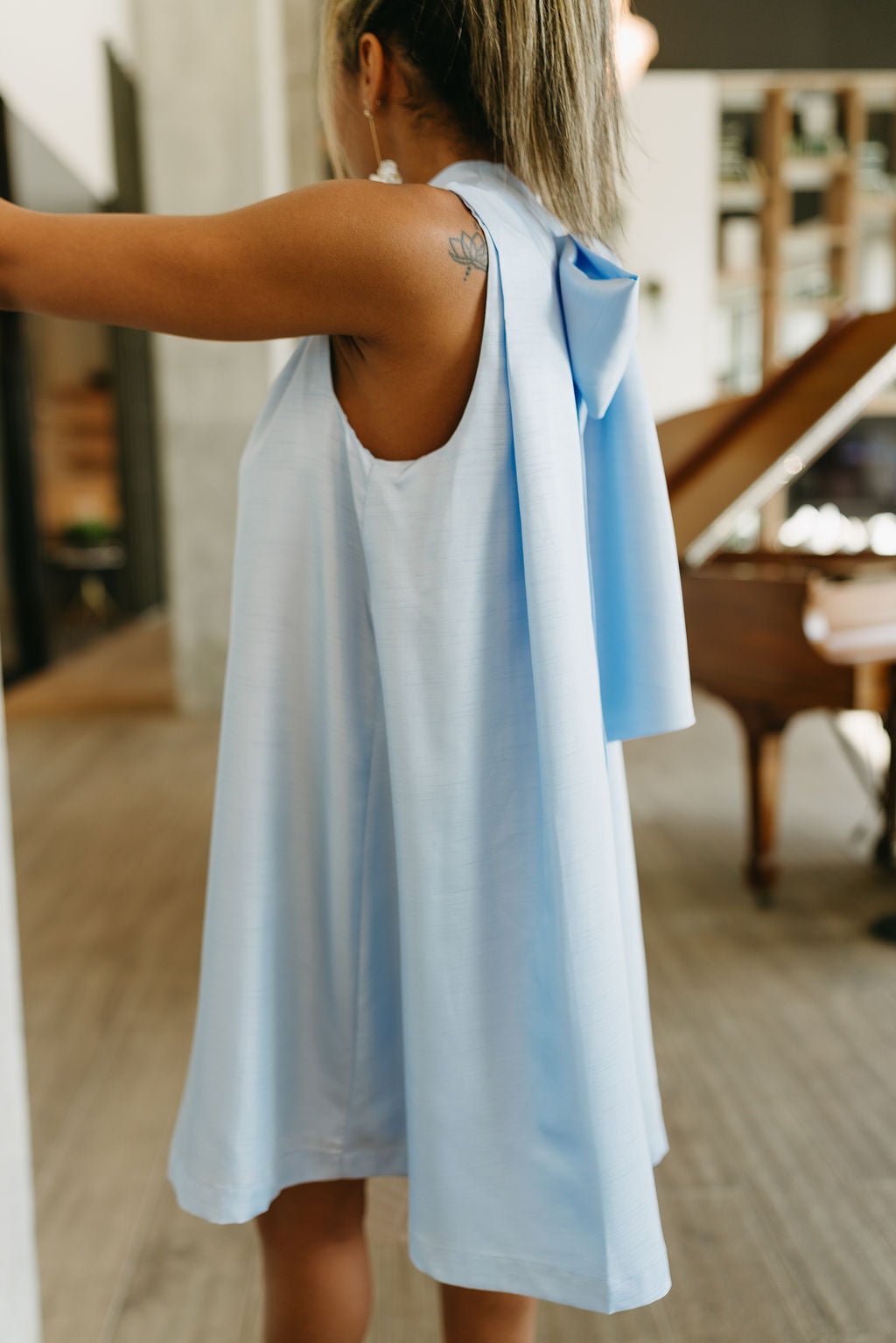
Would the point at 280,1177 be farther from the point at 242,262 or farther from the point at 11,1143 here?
the point at 242,262

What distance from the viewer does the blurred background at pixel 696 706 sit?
4.90 feet

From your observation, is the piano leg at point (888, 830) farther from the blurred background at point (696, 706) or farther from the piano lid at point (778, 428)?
the piano lid at point (778, 428)

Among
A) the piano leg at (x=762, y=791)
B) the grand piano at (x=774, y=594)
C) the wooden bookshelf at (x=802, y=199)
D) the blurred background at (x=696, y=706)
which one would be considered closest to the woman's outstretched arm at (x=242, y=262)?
the blurred background at (x=696, y=706)

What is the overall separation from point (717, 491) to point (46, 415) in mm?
5826

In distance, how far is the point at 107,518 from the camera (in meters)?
8.44

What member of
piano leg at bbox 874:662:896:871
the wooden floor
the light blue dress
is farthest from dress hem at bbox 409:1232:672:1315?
piano leg at bbox 874:662:896:871

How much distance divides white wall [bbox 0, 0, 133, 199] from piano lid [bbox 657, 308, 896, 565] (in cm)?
368

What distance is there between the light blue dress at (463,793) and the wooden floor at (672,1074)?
27 cm

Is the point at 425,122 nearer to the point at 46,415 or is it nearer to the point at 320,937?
the point at 320,937

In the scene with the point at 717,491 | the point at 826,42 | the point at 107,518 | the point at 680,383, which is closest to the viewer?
the point at 717,491

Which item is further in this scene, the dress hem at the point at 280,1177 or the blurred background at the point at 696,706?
the blurred background at the point at 696,706

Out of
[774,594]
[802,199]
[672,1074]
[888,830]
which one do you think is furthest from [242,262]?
[802,199]

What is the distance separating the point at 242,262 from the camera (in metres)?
0.70

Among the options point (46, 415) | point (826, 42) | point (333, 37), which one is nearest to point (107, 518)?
point (46, 415)
